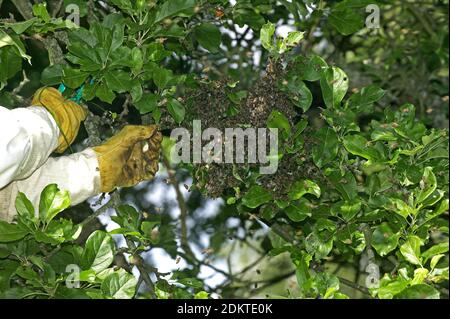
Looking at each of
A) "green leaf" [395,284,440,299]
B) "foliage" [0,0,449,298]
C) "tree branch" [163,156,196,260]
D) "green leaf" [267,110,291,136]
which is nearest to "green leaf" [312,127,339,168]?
"foliage" [0,0,449,298]

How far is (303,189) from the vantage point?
8.32 ft

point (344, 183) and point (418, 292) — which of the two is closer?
point (418, 292)

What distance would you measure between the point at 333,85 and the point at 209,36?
17.5 inches

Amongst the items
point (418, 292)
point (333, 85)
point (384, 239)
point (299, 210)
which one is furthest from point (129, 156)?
point (418, 292)

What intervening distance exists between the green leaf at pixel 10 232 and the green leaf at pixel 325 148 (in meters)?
0.79

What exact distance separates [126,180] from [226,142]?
319 mm

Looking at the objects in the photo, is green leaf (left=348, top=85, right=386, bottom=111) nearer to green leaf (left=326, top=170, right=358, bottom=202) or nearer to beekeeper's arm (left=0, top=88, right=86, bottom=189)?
green leaf (left=326, top=170, right=358, bottom=202)

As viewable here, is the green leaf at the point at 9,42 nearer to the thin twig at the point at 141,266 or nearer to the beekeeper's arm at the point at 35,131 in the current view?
the beekeeper's arm at the point at 35,131

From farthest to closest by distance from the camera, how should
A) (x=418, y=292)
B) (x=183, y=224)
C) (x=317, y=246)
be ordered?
1. (x=183, y=224)
2. (x=317, y=246)
3. (x=418, y=292)

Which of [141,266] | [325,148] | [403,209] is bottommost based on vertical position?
[141,266]

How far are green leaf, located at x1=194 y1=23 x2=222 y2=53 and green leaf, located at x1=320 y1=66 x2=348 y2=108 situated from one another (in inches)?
15.3

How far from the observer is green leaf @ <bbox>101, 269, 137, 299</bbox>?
2191 millimetres

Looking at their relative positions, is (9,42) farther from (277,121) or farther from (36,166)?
(277,121)

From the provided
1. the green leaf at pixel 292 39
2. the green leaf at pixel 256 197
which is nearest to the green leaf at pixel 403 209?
the green leaf at pixel 256 197
